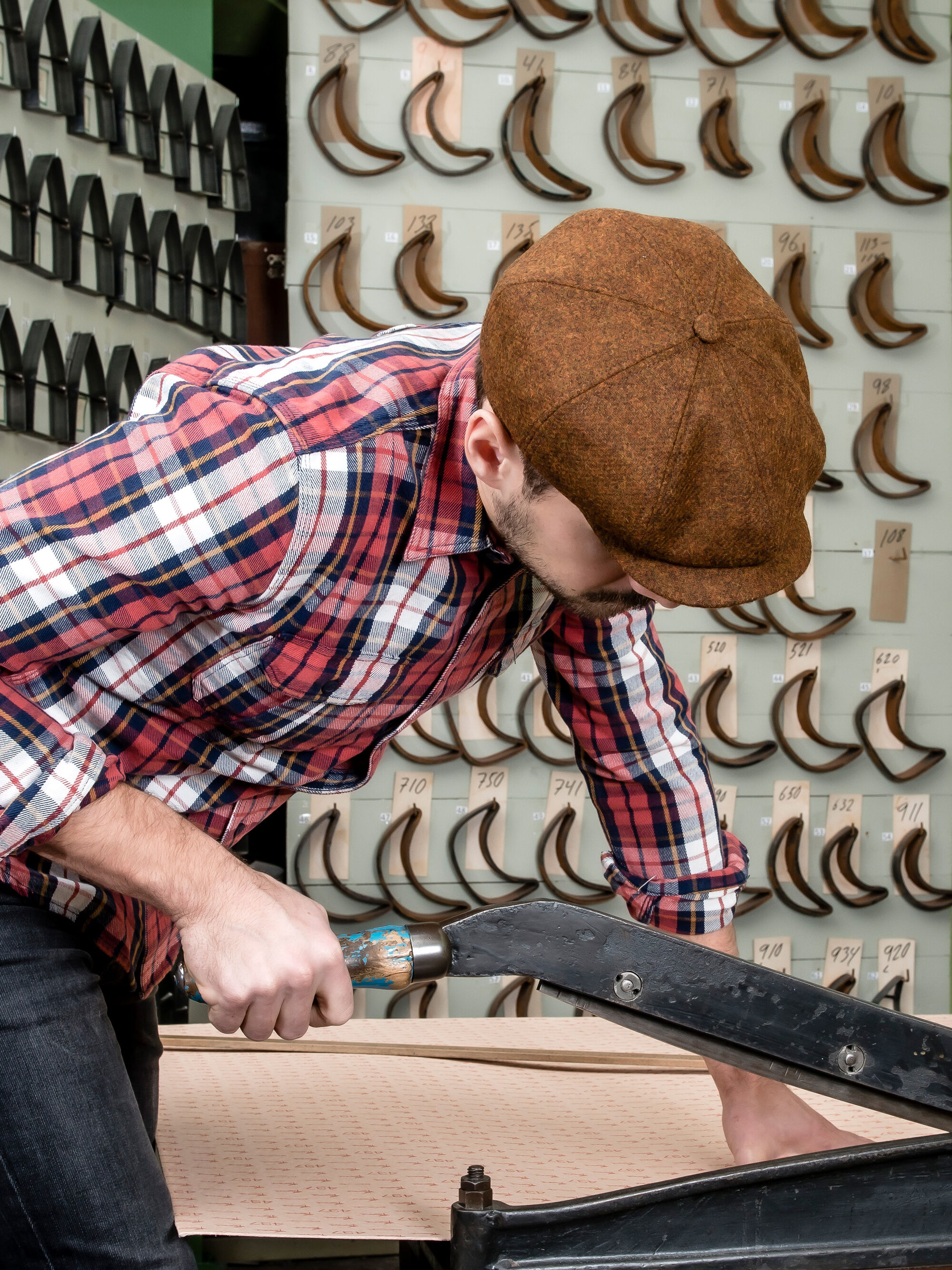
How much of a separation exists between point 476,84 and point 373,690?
1.74 meters

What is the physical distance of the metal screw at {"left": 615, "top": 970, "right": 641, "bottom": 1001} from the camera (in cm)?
74

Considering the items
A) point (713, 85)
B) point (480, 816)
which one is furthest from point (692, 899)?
point (713, 85)

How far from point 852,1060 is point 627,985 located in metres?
0.17

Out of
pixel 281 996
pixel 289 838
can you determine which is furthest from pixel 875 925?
pixel 281 996

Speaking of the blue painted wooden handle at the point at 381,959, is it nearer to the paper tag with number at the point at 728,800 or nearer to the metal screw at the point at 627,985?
the metal screw at the point at 627,985

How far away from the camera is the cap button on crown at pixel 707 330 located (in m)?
0.68

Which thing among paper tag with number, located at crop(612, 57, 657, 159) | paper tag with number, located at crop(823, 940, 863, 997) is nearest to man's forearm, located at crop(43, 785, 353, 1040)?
paper tag with number, located at crop(823, 940, 863, 997)

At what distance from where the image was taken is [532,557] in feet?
2.62

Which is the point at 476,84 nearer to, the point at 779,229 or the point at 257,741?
the point at 779,229

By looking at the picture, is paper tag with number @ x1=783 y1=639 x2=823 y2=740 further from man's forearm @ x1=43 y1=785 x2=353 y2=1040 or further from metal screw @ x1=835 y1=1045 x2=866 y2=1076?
man's forearm @ x1=43 y1=785 x2=353 y2=1040

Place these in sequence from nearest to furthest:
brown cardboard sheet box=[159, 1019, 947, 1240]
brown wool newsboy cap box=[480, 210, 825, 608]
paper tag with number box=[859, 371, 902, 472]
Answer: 1. brown wool newsboy cap box=[480, 210, 825, 608]
2. brown cardboard sheet box=[159, 1019, 947, 1240]
3. paper tag with number box=[859, 371, 902, 472]

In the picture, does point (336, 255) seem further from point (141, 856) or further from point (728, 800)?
point (141, 856)

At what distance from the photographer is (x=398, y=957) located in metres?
0.73

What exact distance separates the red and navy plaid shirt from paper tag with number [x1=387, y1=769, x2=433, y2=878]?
3.96ft
